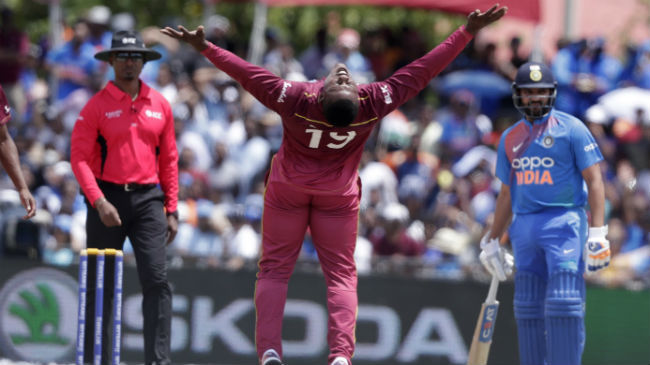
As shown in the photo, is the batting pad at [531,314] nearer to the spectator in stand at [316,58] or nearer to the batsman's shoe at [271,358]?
the batsman's shoe at [271,358]

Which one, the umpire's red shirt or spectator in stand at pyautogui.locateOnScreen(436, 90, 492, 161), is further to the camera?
spectator in stand at pyautogui.locateOnScreen(436, 90, 492, 161)

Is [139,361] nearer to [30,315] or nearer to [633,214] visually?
[30,315]

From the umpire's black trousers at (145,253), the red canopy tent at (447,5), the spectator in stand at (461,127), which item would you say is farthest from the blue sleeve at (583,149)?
the red canopy tent at (447,5)

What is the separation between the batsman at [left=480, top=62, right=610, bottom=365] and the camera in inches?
304

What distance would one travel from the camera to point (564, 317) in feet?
25.2

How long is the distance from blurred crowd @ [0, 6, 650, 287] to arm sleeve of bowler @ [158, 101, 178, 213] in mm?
3438

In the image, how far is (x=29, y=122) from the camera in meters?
15.2

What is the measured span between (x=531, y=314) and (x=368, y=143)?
7262mm

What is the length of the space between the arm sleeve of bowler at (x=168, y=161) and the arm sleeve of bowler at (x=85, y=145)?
→ 0.50 m

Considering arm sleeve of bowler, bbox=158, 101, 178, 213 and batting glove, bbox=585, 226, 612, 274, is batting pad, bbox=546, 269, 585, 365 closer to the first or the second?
batting glove, bbox=585, 226, 612, 274

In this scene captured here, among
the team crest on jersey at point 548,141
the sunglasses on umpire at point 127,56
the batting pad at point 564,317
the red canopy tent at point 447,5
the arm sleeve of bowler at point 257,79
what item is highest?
the red canopy tent at point 447,5

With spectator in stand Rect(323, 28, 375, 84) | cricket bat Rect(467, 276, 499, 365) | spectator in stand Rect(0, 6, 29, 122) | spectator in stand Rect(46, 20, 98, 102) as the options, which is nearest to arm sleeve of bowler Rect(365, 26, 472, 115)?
cricket bat Rect(467, 276, 499, 365)

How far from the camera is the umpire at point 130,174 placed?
802 cm

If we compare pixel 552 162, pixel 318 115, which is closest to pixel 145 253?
pixel 318 115
